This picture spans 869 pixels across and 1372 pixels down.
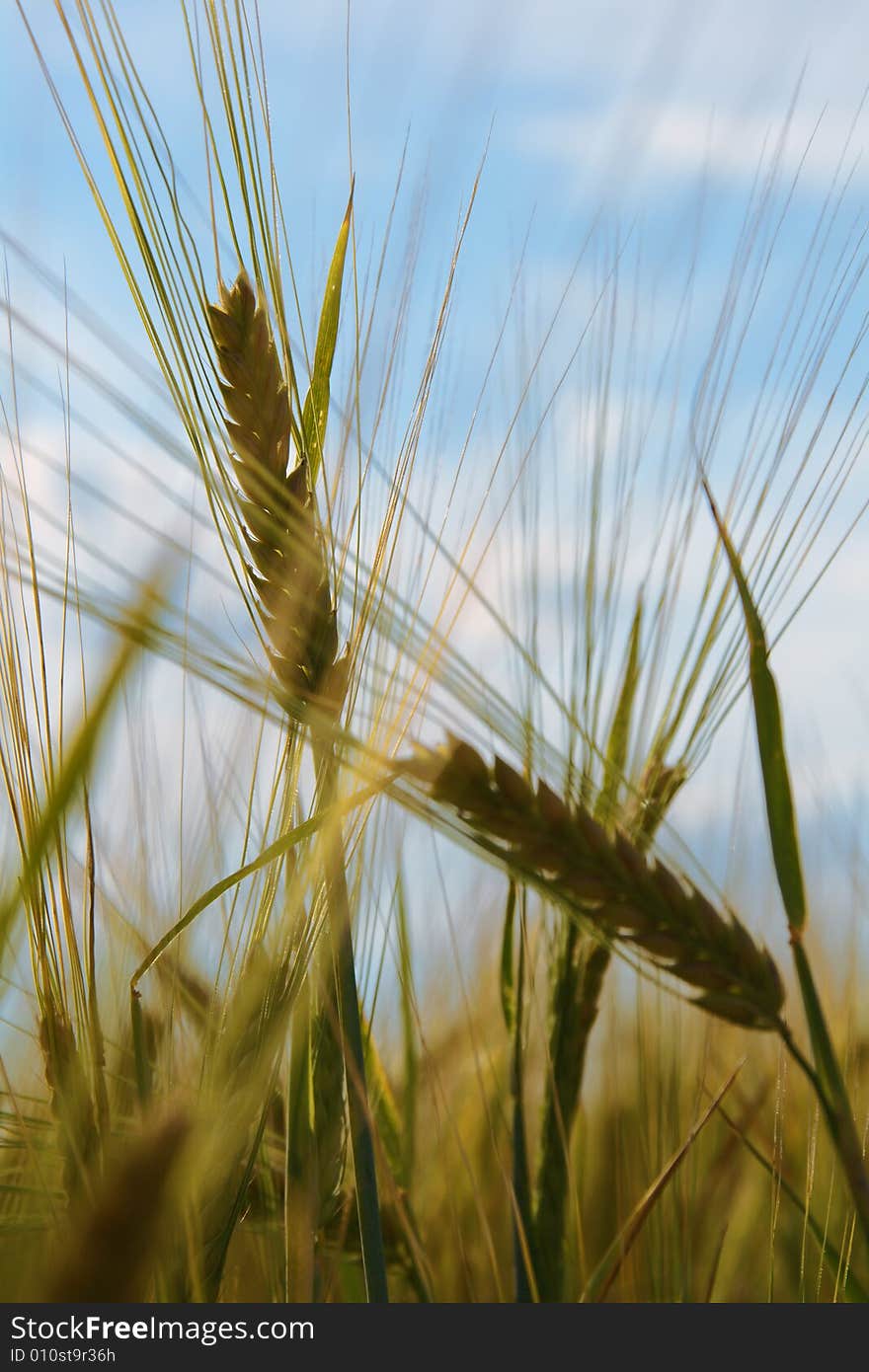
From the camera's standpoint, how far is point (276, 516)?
576mm

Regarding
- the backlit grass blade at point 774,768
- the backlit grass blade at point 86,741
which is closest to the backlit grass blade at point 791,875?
the backlit grass blade at point 774,768

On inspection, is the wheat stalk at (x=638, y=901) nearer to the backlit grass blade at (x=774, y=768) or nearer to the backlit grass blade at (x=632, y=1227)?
the backlit grass blade at (x=774, y=768)

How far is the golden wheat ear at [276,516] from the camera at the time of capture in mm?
568

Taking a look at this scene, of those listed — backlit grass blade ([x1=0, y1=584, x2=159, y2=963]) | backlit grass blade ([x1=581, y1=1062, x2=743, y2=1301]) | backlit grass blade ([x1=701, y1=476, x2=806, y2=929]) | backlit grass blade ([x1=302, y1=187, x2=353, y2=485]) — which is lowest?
backlit grass blade ([x1=581, y1=1062, x2=743, y2=1301])

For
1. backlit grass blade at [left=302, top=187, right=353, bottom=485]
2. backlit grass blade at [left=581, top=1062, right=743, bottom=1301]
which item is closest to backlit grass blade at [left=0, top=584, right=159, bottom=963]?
backlit grass blade at [left=302, top=187, right=353, bottom=485]

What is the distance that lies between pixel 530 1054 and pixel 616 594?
0.39 meters

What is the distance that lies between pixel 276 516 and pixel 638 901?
0.25 m

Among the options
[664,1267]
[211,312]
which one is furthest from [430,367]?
[664,1267]

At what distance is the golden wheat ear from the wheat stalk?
0.47 feet

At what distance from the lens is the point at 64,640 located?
0.69 meters

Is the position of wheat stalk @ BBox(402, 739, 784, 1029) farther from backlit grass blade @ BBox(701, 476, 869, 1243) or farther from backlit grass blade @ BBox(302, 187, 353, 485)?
backlit grass blade @ BBox(302, 187, 353, 485)

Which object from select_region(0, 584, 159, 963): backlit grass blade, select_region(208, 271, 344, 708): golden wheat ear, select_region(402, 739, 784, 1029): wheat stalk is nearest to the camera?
select_region(0, 584, 159, 963): backlit grass blade

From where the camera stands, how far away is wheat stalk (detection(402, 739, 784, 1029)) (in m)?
0.44

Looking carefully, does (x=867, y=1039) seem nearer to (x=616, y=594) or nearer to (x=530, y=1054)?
(x=530, y=1054)
